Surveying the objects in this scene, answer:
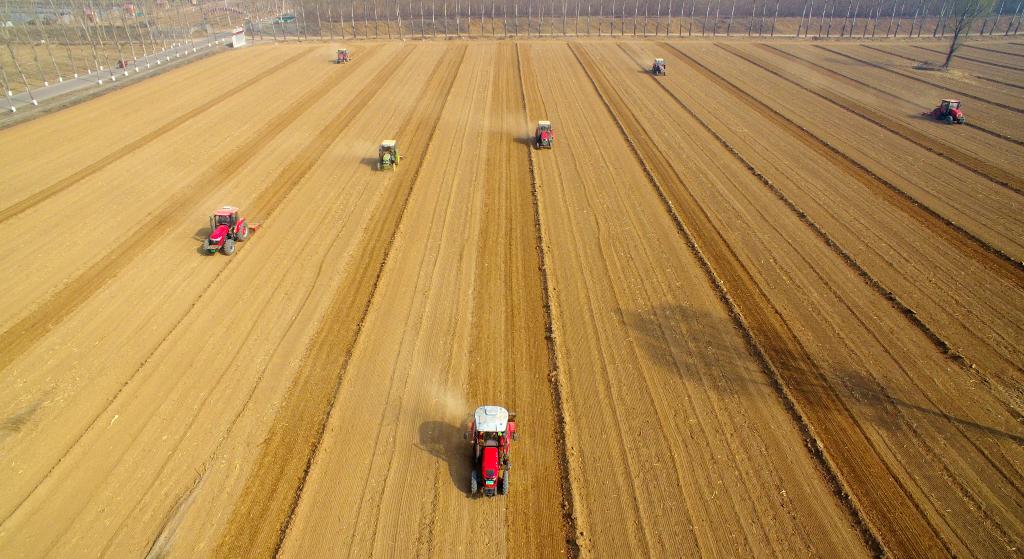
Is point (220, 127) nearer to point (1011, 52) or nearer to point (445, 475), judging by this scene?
point (445, 475)

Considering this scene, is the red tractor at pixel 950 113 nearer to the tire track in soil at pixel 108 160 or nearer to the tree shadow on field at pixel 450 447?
the tree shadow on field at pixel 450 447

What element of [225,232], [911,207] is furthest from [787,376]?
[225,232]

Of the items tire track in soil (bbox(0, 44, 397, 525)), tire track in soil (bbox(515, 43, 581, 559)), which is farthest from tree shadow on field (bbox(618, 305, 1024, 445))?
tire track in soil (bbox(0, 44, 397, 525))

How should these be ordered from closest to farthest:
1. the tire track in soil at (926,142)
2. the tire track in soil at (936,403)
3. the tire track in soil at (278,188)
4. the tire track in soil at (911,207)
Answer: the tire track in soil at (936,403), the tire track in soil at (278,188), the tire track in soil at (911,207), the tire track in soil at (926,142)

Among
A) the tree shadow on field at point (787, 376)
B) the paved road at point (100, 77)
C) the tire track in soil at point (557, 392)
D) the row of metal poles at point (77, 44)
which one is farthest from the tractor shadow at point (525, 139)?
the row of metal poles at point (77, 44)

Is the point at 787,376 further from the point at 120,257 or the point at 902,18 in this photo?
the point at 902,18

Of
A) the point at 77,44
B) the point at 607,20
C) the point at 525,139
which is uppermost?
the point at 607,20
